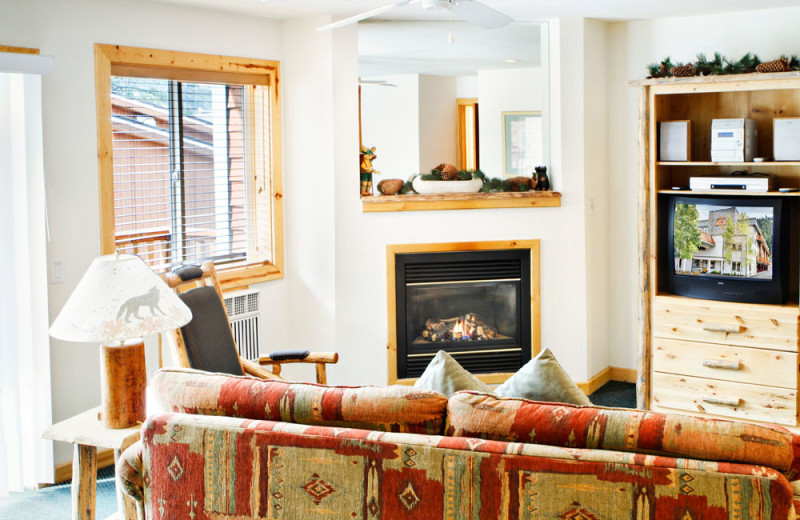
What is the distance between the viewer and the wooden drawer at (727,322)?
4477mm

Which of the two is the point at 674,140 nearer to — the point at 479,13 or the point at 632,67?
the point at 632,67

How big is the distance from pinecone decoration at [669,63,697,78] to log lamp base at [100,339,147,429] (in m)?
3.22

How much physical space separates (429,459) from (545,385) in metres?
0.50

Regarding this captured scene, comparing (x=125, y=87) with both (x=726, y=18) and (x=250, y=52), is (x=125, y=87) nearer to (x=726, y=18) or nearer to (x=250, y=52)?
(x=250, y=52)

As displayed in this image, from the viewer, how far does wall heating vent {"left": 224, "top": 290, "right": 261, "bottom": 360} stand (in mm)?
4797

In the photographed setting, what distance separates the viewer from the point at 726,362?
4625mm

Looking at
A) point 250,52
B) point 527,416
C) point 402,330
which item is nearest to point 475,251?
point 402,330

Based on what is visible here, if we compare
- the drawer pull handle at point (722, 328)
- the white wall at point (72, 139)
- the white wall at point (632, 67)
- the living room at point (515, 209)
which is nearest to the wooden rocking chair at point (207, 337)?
the white wall at point (72, 139)

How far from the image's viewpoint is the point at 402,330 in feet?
16.9

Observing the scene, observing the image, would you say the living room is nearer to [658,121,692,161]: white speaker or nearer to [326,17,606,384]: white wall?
[326,17,606,384]: white wall

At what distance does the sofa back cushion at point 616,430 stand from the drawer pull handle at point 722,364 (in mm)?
2796

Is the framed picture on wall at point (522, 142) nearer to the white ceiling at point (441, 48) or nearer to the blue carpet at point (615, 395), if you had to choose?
the white ceiling at point (441, 48)

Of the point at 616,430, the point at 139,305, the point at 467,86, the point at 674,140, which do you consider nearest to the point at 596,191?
the point at 674,140

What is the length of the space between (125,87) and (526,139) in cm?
238
